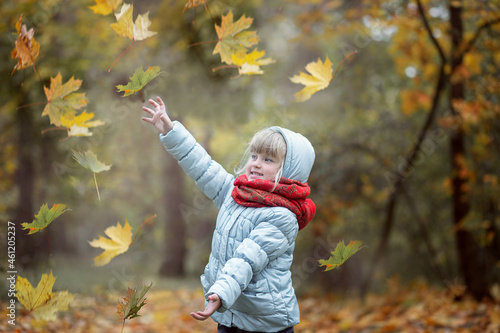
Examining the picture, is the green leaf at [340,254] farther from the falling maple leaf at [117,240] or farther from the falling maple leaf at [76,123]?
the falling maple leaf at [76,123]

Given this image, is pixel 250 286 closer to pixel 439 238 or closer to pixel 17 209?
pixel 17 209

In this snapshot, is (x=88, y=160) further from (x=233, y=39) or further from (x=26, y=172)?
(x=26, y=172)

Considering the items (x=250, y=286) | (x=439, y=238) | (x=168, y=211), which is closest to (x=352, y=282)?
(x=439, y=238)

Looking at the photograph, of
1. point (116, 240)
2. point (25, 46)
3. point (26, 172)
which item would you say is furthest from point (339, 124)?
point (25, 46)

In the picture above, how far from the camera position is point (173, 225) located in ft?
29.2

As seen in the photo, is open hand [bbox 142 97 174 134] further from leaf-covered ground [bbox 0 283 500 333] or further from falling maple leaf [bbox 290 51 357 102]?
leaf-covered ground [bbox 0 283 500 333]

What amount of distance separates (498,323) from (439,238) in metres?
3.64

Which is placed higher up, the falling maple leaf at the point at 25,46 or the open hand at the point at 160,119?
the falling maple leaf at the point at 25,46

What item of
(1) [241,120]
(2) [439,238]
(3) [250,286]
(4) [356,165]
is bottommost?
(2) [439,238]

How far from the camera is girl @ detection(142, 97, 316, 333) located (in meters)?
1.78

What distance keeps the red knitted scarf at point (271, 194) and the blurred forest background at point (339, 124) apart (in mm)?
2053

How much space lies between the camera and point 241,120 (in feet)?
23.8

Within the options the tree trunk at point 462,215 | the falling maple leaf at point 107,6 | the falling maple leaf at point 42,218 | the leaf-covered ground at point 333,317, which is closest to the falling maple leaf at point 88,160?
the falling maple leaf at point 42,218

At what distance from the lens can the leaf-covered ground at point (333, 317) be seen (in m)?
3.72
